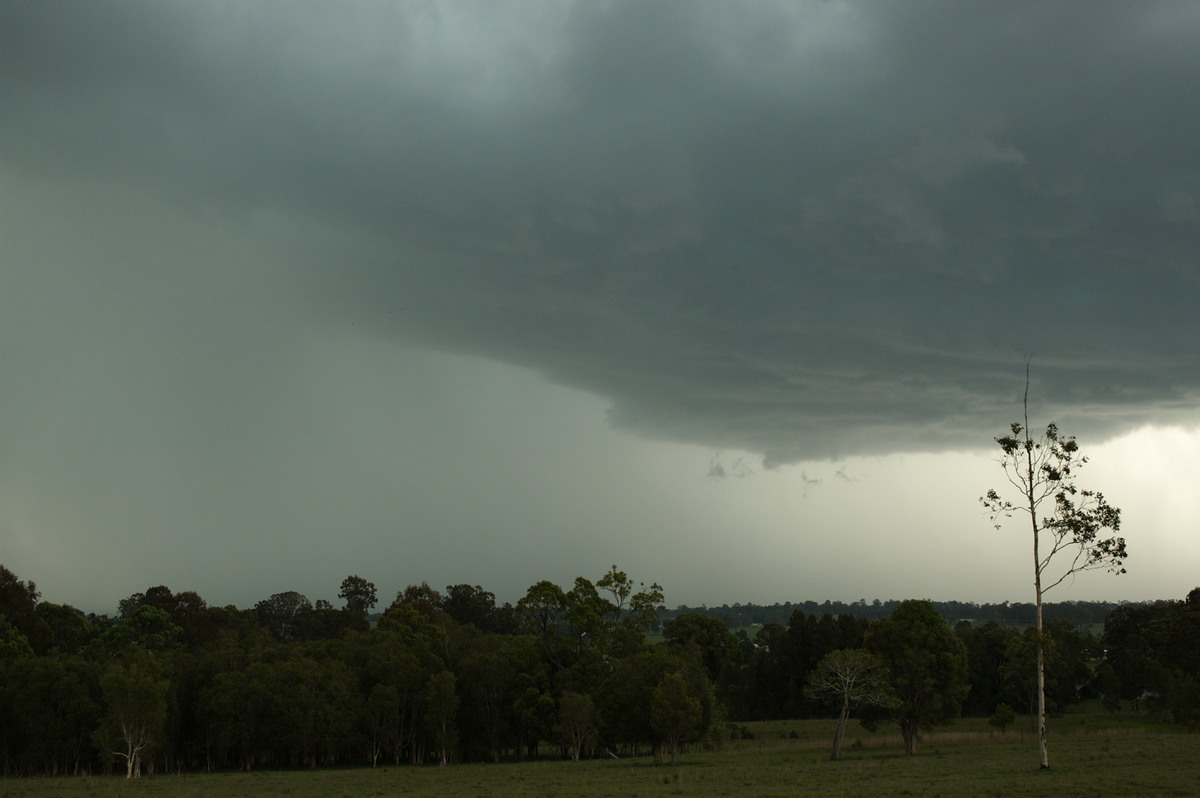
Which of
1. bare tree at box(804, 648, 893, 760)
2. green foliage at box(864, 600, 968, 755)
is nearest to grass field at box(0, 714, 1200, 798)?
green foliage at box(864, 600, 968, 755)

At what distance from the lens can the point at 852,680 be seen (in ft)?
194

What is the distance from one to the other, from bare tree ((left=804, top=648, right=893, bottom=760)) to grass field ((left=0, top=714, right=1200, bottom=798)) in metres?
3.51

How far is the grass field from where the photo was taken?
118 feet

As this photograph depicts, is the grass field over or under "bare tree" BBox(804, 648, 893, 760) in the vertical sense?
under

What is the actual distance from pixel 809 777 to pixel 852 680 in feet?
56.0

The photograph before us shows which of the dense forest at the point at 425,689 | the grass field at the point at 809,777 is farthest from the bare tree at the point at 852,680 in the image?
the grass field at the point at 809,777

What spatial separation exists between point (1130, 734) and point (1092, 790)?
154 ft

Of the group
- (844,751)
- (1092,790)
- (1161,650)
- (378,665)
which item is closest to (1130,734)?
(844,751)

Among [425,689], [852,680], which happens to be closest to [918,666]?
[852,680]

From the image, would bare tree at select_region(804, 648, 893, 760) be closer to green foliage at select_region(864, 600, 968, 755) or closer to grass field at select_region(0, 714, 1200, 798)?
green foliage at select_region(864, 600, 968, 755)

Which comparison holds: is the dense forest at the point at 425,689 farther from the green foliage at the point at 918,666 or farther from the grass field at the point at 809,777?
the grass field at the point at 809,777

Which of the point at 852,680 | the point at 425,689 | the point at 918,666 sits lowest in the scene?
the point at 425,689

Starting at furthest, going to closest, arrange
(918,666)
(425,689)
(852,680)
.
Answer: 1. (425,689)
2. (918,666)
3. (852,680)

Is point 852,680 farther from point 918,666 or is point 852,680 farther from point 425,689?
point 425,689
